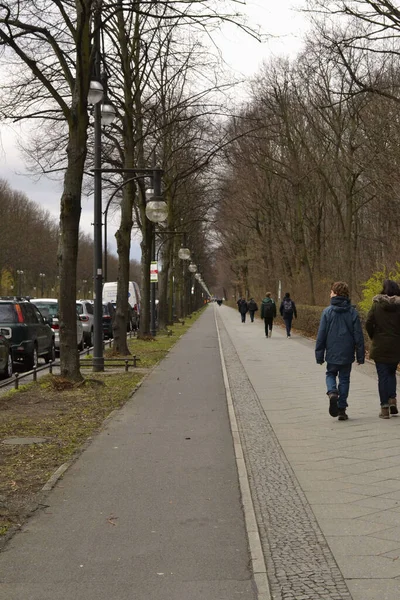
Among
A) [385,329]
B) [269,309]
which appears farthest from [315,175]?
[385,329]

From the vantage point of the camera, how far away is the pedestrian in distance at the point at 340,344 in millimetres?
10195

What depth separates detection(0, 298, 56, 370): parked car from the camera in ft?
59.7

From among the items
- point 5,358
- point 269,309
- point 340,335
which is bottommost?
point 5,358

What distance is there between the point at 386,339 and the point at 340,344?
60 centimetres

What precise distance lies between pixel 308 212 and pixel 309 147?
7186mm

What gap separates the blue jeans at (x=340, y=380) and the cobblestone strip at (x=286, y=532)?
3.82 feet

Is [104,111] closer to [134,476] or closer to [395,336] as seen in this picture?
[395,336]

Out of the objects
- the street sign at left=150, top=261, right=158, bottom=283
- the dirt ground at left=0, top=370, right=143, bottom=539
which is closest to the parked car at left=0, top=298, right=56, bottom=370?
the dirt ground at left=0, top=370, right=143, bottom=539

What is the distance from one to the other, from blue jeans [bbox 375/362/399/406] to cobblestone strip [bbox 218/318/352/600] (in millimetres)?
1749

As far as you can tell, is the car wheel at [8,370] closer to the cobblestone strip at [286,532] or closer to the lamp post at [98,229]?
the lamp post at [98,229]

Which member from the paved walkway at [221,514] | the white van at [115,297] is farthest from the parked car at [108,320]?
the paved walkway at [221,514]

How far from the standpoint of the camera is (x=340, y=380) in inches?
403

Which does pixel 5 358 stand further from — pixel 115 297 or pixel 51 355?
pixel 115 297

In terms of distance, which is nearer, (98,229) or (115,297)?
(98,229)
